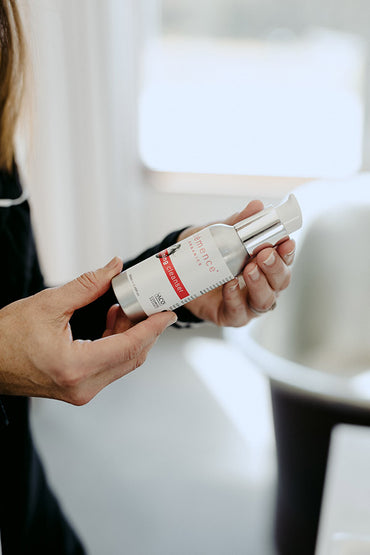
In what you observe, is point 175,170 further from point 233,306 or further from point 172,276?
point 172,276

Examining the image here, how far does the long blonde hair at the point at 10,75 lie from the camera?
2.46 ft

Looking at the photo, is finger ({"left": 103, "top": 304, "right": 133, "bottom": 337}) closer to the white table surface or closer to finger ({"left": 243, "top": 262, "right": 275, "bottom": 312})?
finger ({"left": 243, "top": 262, "right": 275, "bottom": 312})

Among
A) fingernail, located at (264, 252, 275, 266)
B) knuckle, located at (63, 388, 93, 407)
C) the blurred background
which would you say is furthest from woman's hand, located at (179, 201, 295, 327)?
the blurred background

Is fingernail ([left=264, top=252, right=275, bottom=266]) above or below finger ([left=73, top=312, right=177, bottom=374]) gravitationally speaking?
above

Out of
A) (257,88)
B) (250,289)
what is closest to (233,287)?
(250,289)

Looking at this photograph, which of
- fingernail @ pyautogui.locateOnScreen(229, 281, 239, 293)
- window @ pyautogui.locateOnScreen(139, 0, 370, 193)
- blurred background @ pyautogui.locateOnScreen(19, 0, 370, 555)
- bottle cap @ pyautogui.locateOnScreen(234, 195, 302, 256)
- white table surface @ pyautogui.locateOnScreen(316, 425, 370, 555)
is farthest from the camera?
window @ pyautogui.locateOnScreen(139, 0, 370, 193)

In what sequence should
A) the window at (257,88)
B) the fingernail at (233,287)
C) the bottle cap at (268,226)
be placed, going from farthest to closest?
the window at (257,88) → the fingernail at (233,287) → the bottle cap at (268,226)

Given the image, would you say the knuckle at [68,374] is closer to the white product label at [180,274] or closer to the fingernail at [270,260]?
the white product label at [180,274]

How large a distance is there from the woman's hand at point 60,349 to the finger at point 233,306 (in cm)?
16

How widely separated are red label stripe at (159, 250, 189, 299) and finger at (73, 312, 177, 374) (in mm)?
31

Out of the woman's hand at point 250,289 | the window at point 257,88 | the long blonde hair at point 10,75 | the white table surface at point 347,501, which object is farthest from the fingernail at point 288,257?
the window at point 257,88

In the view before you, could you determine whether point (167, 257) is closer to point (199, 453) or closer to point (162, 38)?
point (199, 453)

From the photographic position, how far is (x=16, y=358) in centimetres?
57

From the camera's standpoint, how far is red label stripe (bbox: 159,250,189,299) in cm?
59
